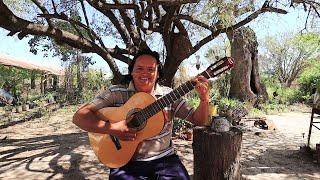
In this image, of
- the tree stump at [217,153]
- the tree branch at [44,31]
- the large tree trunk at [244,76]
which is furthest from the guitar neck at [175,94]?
the large tree trunk at [244,76]

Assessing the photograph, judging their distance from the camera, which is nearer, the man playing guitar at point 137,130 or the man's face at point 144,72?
the man playing guitar at point 137,130

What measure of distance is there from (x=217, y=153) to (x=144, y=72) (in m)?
0.96

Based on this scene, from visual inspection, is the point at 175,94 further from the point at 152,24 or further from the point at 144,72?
the point at 152,24

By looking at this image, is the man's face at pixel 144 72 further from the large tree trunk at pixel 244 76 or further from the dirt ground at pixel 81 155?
the large tree trunk at pixel 244 76

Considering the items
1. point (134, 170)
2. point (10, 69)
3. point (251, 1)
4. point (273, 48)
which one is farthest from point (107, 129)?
point (273, 48)

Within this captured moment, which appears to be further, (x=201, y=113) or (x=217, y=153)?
(x=217, y=153)

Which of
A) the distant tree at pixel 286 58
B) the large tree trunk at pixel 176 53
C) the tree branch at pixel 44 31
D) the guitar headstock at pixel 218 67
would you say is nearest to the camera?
the guitar headstock at pixel 218 67

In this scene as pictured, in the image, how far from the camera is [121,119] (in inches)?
115

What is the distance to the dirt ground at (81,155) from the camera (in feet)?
20.5

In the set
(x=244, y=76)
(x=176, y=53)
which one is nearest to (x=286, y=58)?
(x=244, y=76)

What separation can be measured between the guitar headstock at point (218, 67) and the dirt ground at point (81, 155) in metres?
3.73

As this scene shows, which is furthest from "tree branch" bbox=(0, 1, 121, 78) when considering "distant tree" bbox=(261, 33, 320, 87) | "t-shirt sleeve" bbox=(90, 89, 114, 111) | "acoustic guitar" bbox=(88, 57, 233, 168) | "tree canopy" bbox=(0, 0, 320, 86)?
"distant tree" bbox=(261, 33, 320, 87)

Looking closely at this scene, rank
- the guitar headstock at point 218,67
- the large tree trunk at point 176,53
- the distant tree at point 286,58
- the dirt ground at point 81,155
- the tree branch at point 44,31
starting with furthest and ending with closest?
the distant tree at point 286,58 < the large tree trunk at point 176,53 < the tree branch at point 44,31 < the dirt ground at point 81,155 < the guitar headstock at point 218,67

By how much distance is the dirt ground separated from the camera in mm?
6250
